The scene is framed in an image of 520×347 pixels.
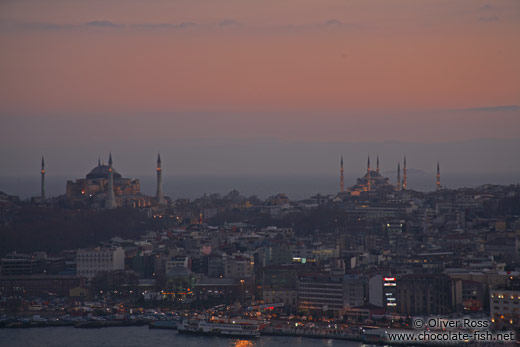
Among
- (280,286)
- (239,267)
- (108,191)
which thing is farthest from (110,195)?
(280,286)

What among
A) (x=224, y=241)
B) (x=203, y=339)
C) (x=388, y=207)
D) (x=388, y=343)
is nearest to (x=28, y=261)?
(x=224, y=241)

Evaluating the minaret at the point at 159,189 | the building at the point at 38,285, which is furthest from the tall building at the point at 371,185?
the building at the point at 38,285

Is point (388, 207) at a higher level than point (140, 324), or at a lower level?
higher

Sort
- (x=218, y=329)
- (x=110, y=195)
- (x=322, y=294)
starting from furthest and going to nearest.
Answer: (x=110, y=195) < (x=322, y=294) < (x=218, y=329)

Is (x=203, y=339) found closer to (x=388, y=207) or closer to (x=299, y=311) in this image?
(x=299, y=311)

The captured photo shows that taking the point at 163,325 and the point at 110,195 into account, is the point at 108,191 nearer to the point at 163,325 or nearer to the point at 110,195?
the point at 110,195

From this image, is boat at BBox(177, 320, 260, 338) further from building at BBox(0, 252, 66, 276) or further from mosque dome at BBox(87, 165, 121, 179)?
mosque dome at BBox(87, 165, 121, 179)

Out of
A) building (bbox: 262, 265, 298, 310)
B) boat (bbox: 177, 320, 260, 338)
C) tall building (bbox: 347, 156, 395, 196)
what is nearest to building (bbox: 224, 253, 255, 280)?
building (bbox: 262, 265, 298, 310)
